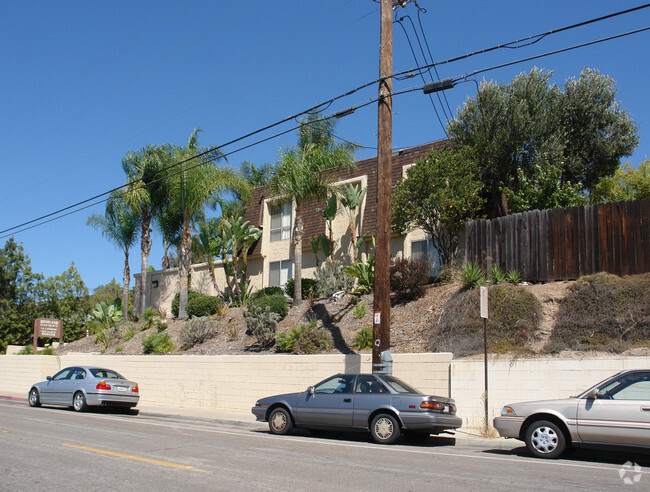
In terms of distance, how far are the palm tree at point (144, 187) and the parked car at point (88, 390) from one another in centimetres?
1308

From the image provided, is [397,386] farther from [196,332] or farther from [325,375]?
[196,332]

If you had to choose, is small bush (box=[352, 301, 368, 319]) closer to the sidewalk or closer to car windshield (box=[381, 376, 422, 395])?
the sidewalk

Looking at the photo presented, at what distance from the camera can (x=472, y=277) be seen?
17.8 m

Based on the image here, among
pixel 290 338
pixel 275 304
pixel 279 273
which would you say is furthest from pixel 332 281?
pixel 279 273

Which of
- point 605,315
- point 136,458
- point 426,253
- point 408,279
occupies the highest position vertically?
point 426,253

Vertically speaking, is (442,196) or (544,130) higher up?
(544,130)

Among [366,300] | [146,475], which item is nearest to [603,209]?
[366,300]

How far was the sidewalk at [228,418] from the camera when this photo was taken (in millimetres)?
11754

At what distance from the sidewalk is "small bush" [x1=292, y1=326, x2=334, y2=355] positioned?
2.66 meters

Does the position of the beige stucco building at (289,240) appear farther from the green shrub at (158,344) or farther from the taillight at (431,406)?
the taillight at (431,406)

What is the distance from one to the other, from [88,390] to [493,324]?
11579 millimetres

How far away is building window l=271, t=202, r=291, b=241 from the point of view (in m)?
29.8

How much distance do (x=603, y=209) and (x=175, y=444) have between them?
13.1 metres

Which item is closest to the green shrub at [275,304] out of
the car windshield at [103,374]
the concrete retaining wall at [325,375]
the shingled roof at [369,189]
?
the concrete retaining wall at [325,375]
